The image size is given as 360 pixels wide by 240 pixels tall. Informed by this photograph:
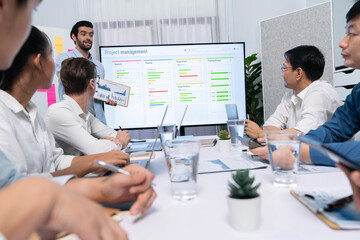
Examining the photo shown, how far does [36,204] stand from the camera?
1.08ft

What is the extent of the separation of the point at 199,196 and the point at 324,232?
0.94 ft

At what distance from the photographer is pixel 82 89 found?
1.65m

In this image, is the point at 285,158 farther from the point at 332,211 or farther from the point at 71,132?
the point at 71,132

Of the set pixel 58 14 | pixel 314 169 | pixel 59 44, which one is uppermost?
pixel 58 14

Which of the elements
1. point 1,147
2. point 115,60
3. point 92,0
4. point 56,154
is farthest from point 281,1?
point 1,147

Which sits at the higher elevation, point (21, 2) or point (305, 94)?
point (21, 2)

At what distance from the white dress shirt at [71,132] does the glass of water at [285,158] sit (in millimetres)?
838

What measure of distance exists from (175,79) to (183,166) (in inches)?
48.5

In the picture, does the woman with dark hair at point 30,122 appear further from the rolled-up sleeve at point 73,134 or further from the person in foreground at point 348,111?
the person in foreground at point 348,111

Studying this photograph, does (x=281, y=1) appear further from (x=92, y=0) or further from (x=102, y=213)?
(x=102, y=213)

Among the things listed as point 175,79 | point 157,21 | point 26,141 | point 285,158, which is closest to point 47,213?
point 285,158

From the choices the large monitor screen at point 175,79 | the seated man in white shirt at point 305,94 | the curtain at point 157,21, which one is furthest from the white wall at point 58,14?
the seated man in white shirt at point 305,94

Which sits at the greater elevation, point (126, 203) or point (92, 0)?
point (92, 0)

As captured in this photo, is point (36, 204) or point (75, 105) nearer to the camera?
point (36, 204)
